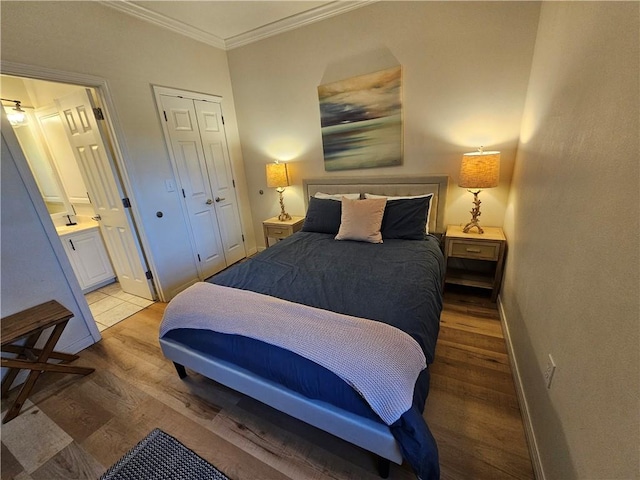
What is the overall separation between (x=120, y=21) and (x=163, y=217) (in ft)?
5.73

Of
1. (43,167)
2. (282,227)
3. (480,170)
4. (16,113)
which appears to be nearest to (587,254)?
(480,170)

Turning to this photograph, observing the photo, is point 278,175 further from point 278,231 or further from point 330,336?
point 330,336

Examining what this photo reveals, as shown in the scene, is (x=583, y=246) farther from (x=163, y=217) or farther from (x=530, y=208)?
(x=163, y=217)

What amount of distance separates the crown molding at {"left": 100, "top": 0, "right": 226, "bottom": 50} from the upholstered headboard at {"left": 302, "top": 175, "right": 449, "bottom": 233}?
1995mm

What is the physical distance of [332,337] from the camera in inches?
45.8

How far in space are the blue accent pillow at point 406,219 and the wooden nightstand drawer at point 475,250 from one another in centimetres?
31

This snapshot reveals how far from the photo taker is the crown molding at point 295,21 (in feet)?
8.04

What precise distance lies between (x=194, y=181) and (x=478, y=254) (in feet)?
10.1

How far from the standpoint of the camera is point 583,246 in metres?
0.96

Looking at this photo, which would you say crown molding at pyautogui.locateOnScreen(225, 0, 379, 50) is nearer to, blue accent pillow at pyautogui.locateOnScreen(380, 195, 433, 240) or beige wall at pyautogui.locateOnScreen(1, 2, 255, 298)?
beige wall at pyautogui.locateOnScreen(1, 2, 255, 298)

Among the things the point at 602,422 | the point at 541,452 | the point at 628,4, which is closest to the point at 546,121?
the point at 628,4

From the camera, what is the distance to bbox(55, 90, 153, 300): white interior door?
7.83 ft

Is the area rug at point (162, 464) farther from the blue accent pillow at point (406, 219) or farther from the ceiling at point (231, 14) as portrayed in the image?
the ceiling at point (231, 14)

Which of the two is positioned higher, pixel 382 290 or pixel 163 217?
pixel 163 217
